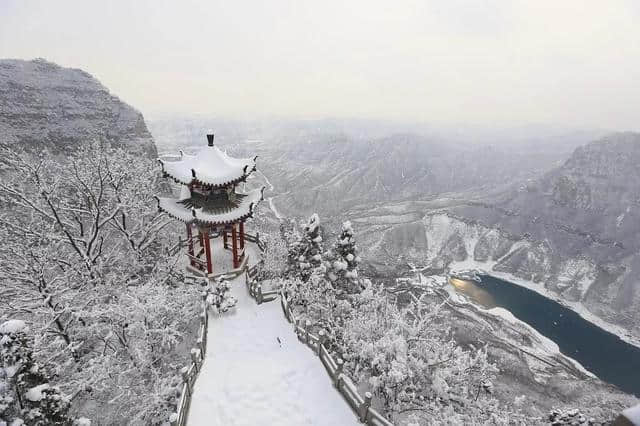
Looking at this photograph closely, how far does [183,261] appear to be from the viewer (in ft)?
68.9

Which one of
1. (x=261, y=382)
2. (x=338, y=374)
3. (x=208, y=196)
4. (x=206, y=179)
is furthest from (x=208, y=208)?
(x=338, y=374)

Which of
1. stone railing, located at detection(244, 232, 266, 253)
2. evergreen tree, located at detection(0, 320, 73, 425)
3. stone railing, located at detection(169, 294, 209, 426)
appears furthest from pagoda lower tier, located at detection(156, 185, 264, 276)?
evergreen tree, located at detection(0, 320, 73, 425)

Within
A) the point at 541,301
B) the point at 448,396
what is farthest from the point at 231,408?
the point at 541,301

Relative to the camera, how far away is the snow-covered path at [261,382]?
35.1ft

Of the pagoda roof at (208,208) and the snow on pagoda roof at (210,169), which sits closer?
the snow on pagoda roof at (210,169)

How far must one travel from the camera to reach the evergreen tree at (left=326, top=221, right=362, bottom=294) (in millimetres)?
20109

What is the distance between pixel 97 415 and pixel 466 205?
148 m

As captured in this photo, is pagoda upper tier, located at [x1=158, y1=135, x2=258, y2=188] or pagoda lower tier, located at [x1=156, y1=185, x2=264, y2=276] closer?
pagoda upper tier, located at [x1=158, y1=135, x2=258, y2=188]

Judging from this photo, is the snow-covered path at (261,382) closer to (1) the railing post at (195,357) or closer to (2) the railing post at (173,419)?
(1) the railing post at (195,357)

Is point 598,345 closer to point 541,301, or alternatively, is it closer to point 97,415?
point 541,301

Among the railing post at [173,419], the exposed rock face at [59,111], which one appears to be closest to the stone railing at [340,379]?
the railing post at [173,419]

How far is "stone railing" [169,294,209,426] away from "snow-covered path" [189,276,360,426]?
0.78 ft

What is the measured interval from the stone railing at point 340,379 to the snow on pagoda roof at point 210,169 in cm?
781

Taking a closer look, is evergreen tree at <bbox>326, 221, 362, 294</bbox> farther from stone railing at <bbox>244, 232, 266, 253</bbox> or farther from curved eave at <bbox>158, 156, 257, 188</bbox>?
curved eave at <bbox>158, 156, 257, 188</bbox>
